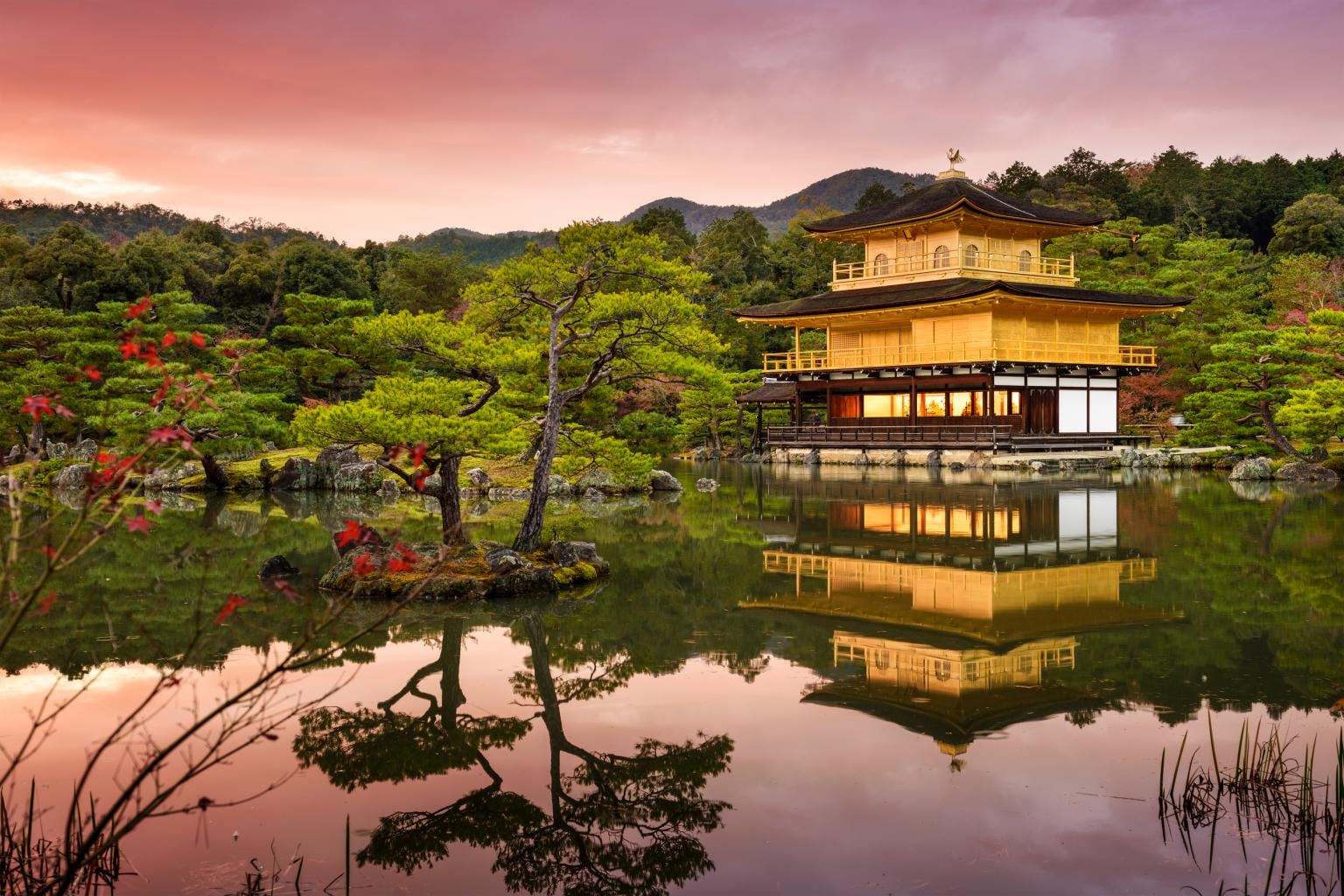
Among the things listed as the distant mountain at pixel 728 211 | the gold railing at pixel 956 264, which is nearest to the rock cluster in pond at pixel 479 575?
the gold railing at pixel 956 264

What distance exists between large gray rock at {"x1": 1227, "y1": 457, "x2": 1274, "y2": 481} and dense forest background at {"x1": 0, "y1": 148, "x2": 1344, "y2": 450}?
225 centimetres

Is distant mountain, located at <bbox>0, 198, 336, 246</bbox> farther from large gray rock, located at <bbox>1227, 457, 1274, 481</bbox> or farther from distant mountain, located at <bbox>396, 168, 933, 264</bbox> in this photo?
large gray rock, located at <bbox>1227, 457, 1274, 481</bbox>

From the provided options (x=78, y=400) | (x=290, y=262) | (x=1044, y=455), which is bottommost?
(x=1044, y=455)

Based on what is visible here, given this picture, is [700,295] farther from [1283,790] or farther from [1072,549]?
[1283,790]

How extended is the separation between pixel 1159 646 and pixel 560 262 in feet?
30.4

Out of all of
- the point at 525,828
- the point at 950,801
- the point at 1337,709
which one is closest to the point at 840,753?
the point at 950,801

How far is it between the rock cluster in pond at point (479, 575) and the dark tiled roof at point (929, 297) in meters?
26.6

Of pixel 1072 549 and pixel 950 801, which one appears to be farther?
pixel 1072 549

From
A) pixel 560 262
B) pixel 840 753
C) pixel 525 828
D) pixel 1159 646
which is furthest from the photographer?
pixel 560 262

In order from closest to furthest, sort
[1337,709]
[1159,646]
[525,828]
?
[525,828], [1337,709], [1159,646]

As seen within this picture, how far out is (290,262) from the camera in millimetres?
49875

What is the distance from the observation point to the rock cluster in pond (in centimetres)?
1242

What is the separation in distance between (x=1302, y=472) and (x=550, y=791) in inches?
1202

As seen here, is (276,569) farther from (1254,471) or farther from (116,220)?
(116,220)
